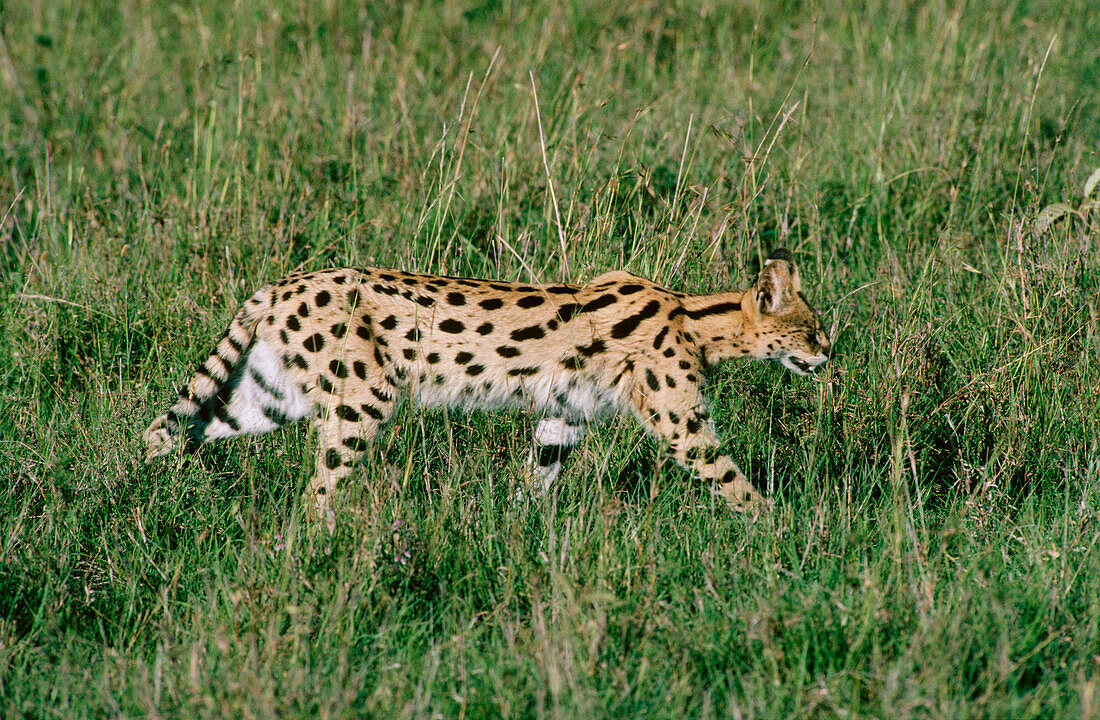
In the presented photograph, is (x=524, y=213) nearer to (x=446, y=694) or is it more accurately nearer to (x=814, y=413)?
(x=814, y=413)

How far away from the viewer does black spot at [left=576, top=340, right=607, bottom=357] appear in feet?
15.2

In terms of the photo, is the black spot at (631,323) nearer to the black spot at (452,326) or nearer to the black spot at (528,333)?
the black spot at (528,333)

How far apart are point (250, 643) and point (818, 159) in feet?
14.9

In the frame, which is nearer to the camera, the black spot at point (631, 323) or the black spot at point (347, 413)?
the black spot at point (347, 413)

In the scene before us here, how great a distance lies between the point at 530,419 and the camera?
15.2ft

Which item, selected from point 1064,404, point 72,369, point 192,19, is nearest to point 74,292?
point 72,369

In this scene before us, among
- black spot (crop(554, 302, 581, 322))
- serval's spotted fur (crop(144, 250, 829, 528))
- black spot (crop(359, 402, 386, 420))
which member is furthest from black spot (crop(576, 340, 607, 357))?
black spot (crop(359, 402, 386, 420))

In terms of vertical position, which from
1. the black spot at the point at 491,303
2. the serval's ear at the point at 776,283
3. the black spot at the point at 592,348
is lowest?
the black spot at the point at 592,348

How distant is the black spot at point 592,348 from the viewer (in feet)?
15.2

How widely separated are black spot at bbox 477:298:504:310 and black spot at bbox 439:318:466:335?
0.12 metres

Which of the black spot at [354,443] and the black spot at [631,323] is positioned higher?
the black spot at [631,323]

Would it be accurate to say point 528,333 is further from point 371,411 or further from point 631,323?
point 371,411

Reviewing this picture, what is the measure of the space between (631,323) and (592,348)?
19 centimetres

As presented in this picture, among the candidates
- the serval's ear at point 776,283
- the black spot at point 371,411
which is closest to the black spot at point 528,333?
the black spot at point 371,411
